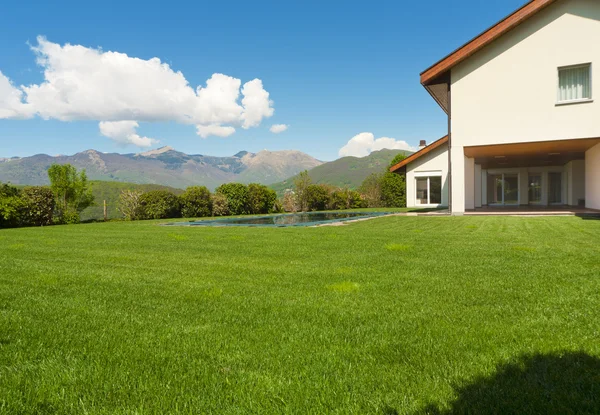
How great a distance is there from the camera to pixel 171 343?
2881mm

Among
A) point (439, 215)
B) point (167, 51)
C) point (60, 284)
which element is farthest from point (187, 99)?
point (60, 284)

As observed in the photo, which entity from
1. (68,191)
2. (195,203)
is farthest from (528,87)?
(68,191)

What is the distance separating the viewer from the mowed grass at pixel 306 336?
208 centimetres

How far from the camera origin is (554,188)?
2506 cm

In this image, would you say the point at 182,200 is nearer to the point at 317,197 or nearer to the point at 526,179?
the point at 317,197

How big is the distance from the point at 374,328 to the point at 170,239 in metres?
7.85

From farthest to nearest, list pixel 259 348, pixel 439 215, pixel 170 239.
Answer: pixel 439 215, pixel 170 239, pixel 259 348

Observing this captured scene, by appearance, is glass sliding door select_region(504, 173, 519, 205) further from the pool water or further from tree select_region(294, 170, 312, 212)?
tree select_region(294, 170, 312, 212)

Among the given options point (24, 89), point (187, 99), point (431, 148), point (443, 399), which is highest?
point (187, 99)

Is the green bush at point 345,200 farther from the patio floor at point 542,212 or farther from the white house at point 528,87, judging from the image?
the white house at point 528,87

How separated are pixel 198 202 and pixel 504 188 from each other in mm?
20701

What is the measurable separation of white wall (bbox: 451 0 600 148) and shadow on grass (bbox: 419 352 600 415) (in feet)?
47.0

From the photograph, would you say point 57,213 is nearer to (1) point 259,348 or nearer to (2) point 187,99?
(1) point 259,348

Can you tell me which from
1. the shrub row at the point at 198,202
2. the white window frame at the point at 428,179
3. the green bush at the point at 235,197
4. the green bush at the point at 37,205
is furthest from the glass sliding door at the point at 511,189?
the green bush at the point at 37,205
